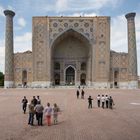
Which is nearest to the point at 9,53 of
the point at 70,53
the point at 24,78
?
the point at 24,78

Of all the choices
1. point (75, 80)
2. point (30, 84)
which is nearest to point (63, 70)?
point (75, 80)

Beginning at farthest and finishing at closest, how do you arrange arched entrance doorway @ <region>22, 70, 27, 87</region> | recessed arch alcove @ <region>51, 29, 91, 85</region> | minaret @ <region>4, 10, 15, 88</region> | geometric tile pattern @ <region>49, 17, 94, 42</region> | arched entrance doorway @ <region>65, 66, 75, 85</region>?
1. arched entrance doorway @ <region>65, 66, 75, 85</region>
2. recessed arch alcove @ <region>51, 29, 91, 85</region>
3. arched entrance doorway @ <region>22, 70, 27, 87</region>
4. geometric tile pattern @ <region>49, 17, 94, 42</region>
5. minaret @ <region>4, 10, 15, 88</region>

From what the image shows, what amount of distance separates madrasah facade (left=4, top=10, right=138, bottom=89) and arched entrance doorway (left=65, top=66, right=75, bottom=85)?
12.6 ft

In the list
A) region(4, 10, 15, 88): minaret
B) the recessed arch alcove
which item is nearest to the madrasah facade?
region(4, 10, 15, 88): minaret

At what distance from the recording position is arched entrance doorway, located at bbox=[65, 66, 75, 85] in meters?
54.7

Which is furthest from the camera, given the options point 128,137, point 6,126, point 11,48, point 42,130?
point 11,48

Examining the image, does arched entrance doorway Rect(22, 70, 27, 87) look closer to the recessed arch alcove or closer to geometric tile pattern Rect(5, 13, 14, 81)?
geometric tile pattern Rect(5, 13, 14, 81)

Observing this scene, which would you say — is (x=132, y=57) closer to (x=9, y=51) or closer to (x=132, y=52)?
(x=132, y=52)

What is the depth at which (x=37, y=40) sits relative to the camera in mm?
50406

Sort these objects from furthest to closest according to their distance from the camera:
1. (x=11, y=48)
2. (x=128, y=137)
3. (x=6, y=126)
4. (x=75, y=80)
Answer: (x=75, y=80)
(x=11, y=48)
(x=6, y=126)
(x=128, y=137)

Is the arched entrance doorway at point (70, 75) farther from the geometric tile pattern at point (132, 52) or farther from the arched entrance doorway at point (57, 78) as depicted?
the geometric tile pattern at point (132, 52)

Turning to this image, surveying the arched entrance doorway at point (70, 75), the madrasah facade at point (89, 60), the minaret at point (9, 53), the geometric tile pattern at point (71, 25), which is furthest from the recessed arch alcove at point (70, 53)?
the minaret at point (9, 53)

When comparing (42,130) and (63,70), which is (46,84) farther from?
(42,130)

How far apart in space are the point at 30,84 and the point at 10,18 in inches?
512
